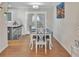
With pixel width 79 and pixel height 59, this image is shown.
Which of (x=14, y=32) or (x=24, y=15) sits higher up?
(x=24, y=15)

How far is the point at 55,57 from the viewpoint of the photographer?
4.29 metres

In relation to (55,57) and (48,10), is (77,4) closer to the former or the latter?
(55,57)

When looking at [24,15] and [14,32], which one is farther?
[24,15]

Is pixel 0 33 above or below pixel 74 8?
below

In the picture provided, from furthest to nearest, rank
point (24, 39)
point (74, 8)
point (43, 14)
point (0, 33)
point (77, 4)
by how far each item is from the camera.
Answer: point (43, 14)
point (24, 39)
point (0, 33)
point (74, 8)
point (77, 4)

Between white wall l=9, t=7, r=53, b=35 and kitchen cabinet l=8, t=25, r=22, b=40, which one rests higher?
white wall l=9, t=7, r=53, b=35

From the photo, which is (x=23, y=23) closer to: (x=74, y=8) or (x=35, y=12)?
(x=35, y=12)

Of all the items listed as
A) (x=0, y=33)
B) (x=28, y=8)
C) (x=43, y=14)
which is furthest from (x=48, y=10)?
(x=0, y=33)

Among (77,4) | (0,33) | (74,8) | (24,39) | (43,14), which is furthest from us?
(43,14)

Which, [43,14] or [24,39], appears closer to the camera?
[24,39]

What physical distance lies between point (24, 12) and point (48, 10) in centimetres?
121

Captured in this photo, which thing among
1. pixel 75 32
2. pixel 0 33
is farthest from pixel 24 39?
pixel 75 32

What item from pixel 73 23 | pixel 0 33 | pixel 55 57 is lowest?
pixel 55 57

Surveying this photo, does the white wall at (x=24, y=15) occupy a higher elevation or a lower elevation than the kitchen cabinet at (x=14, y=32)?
higher
